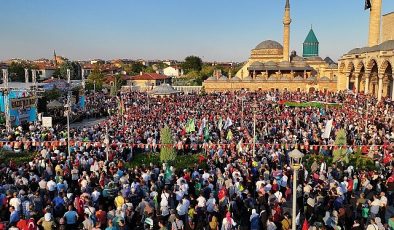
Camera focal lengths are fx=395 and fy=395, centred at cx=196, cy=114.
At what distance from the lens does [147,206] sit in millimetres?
8445

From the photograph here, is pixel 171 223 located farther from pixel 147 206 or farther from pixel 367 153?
pixel 367 153

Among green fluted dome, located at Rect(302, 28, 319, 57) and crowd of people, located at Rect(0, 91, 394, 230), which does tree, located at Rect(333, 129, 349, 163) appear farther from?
green fluted dome, located at Rect(302, 28, 319, 57)

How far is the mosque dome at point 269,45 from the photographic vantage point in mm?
61347

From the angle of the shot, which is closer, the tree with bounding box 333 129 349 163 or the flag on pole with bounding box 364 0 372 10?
the tree with bounding box 333 129 349 163

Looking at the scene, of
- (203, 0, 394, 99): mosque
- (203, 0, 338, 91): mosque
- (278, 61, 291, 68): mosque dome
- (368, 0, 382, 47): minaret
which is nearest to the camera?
(203, 0, 394, 99): mosque

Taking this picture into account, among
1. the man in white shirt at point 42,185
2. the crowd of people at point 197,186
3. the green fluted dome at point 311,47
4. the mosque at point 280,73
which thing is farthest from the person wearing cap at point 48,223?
the green fluted dome at point 311,47

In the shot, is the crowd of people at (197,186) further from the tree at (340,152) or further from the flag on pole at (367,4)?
the flag on pole at (367,4)

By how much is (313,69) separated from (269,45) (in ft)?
28.6

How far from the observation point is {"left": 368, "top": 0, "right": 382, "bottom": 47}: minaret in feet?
137

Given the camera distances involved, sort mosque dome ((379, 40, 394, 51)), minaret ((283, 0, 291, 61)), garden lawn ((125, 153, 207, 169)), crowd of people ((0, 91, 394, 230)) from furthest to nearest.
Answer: minaret ((283, 0, 291, 61)) < mosque dome ((379, 40, 394, 51)) < garden lawn ((125, 153, 207, 169)) < crowd of people ((0, 91, 394, 230))

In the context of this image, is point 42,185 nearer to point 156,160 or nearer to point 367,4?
point 156,160

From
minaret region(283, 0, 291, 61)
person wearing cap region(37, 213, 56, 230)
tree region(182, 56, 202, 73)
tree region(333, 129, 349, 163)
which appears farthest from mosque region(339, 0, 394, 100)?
tree region(182, 56, 202, 73)

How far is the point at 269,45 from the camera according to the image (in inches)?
2432

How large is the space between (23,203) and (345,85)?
143 feet
